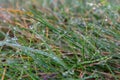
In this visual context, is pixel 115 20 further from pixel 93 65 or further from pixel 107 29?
pixel 93 65

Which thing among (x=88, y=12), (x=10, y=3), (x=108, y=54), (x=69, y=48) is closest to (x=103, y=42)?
(x=108, y=54)

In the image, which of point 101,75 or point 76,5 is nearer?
point 101,75

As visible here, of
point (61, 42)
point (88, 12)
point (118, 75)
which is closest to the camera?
point (118, 75)

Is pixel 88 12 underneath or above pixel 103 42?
above

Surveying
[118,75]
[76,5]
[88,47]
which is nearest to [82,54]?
[88,47]

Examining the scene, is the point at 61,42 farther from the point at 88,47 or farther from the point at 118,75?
the point at 118,75

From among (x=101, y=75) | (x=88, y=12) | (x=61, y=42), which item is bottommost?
(x=101, y=75)

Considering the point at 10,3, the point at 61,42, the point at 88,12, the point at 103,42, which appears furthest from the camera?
the point at 10,3

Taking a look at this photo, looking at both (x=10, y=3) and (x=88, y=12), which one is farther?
(x=10, y=3)

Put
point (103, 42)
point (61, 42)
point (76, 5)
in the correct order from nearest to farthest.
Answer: point (103, 42), point (61, 42), point (76, 5)
